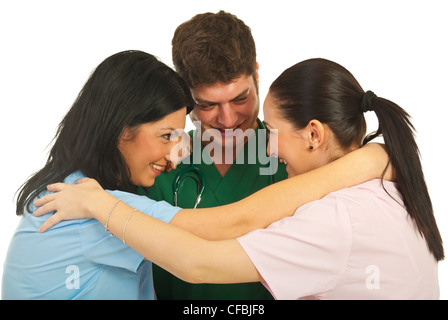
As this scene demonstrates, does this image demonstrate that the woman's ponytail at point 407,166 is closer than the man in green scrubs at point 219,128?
Yes

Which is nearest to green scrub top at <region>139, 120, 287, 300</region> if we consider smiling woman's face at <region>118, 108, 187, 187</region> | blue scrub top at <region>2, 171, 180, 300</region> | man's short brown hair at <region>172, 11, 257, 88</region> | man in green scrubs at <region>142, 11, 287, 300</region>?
man in green scrubs at <region>142, 11, 287, 300</region>

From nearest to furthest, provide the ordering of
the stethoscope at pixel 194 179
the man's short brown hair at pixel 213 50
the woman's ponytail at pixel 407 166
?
1. the woman's ponytail at pixel 407 166
2. the man's short brown hair at pixel 213 50
3. the stethoscope at pixel 194 179

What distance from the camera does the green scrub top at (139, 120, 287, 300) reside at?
6.40 feet

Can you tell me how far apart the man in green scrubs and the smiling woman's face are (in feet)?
0.82

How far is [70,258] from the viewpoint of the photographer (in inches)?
55.2

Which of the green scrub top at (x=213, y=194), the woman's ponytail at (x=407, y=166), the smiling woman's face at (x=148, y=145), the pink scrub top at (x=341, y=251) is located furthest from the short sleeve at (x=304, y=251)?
the green scrub top at (x=213, y=194)

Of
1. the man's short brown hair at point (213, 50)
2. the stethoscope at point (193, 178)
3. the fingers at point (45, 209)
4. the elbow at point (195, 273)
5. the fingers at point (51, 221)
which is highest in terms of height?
the man's short brown hair at point (213, 50)

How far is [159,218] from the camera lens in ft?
4.64

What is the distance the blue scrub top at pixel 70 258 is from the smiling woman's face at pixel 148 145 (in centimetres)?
22

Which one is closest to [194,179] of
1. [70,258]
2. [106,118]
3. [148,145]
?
[148,145]

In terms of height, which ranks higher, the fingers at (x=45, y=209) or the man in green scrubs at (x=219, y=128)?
the man in green scrubs at (x=219, y=128)

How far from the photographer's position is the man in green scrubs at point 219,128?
188 centimetres

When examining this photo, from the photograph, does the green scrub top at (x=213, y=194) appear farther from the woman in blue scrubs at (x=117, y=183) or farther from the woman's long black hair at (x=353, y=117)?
the woman's long black hair at (x=353, y=117)
